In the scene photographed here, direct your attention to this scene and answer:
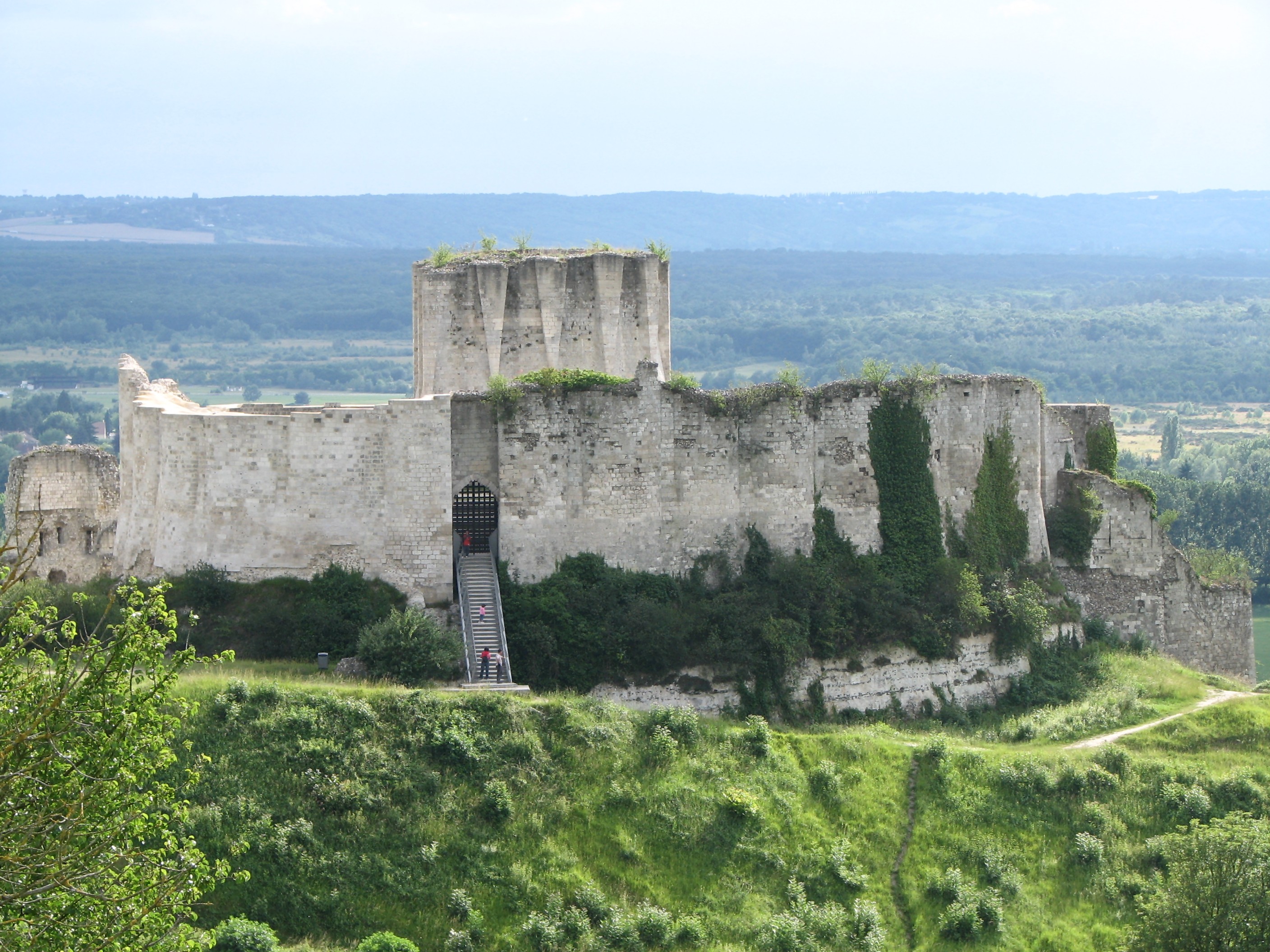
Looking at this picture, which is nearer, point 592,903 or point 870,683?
point 592,903

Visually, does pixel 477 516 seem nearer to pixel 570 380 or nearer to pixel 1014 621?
pixel 570 380

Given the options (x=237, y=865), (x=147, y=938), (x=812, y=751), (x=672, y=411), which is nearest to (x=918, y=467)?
(x=672, y=411)

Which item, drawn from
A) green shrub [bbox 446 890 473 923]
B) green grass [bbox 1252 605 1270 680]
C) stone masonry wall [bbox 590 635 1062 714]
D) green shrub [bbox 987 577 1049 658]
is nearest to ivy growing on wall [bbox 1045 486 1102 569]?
green shrub [bbox 987 577 1049 658]

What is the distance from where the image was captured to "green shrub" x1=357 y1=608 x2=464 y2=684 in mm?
45281

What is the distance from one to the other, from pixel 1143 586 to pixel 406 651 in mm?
26194

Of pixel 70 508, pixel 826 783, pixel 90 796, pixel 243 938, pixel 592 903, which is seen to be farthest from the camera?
pixel 70 508

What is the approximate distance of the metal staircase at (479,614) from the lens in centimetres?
4656

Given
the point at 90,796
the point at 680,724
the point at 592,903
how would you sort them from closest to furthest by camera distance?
the point at 90,796 → the point at 592,903 → the point at 680,724

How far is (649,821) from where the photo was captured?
41.8 metres

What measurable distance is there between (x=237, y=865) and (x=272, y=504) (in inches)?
547

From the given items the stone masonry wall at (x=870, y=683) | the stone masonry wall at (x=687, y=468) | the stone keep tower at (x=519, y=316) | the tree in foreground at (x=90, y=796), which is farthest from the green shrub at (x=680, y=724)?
the tree in foreground at (x=90, y=796)

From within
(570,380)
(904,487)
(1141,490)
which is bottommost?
(1141,490)

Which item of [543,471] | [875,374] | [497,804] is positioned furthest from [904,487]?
[497,804]

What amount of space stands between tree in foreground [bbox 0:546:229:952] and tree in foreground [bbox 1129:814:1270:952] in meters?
20.8
